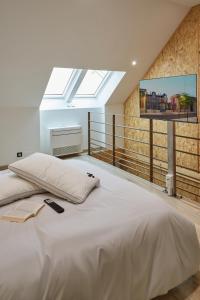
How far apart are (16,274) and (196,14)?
14.6 ft

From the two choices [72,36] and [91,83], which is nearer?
[72,36]

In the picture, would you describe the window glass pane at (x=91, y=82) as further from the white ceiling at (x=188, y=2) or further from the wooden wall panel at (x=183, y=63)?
the white ceiling at (x=188, y=2)

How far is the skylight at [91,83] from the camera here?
524 centimetres

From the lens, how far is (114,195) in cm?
170

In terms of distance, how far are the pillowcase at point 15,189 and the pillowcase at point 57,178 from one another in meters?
0.04

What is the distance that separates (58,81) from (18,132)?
1286 mm

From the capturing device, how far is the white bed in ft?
3.52

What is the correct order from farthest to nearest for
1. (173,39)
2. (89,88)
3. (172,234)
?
(89,88), (173,39), (172,234)

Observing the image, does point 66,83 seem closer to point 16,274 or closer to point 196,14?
point 196,14

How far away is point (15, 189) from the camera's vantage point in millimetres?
1653

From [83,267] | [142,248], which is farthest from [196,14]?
[83,267]

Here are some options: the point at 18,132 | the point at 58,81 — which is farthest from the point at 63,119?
the point at 18,132

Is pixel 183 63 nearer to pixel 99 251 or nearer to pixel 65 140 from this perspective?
pixel 65 140

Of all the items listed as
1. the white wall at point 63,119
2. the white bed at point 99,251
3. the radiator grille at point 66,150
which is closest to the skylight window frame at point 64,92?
the white wall at point 63,119
